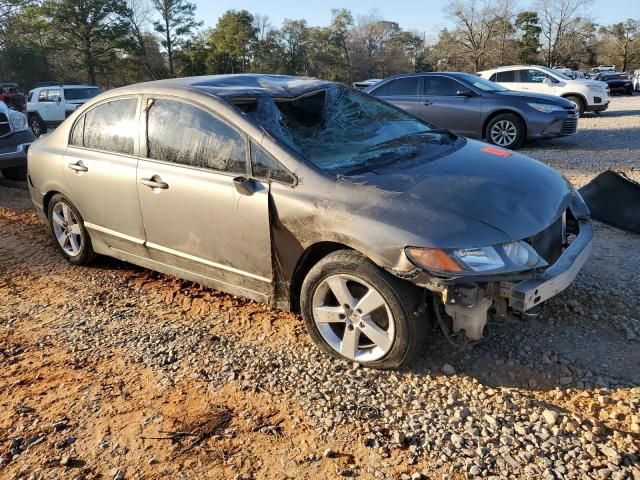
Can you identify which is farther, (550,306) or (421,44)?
(421,44)

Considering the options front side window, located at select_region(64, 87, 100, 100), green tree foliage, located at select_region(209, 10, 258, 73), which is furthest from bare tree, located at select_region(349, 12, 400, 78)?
front side window, located at select_region(64, 87, 100, 100)

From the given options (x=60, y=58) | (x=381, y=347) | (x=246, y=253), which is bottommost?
(x=381, y=347)

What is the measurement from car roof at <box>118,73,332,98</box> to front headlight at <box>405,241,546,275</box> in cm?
172

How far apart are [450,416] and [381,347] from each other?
0.52 metres

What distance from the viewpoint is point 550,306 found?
3473mm

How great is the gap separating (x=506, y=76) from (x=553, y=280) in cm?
1425

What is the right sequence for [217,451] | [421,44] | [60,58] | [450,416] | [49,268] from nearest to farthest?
[217,451] < [450,416] < [49,268] < [60,58] < [421,44]

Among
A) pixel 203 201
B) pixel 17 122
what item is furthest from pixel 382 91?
pixel 203 201

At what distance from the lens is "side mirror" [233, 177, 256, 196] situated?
124 inches

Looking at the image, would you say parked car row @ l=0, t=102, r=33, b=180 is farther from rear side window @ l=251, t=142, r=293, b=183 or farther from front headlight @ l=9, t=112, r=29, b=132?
rear side window @ l=251, t=142, r=293, b=183

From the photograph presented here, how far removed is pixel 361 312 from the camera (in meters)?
2.88

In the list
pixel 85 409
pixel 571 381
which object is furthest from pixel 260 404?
pixel 571 381

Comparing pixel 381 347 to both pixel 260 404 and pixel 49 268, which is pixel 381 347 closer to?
pixel 260 404

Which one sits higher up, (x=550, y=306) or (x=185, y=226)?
(x=185, y=226)
